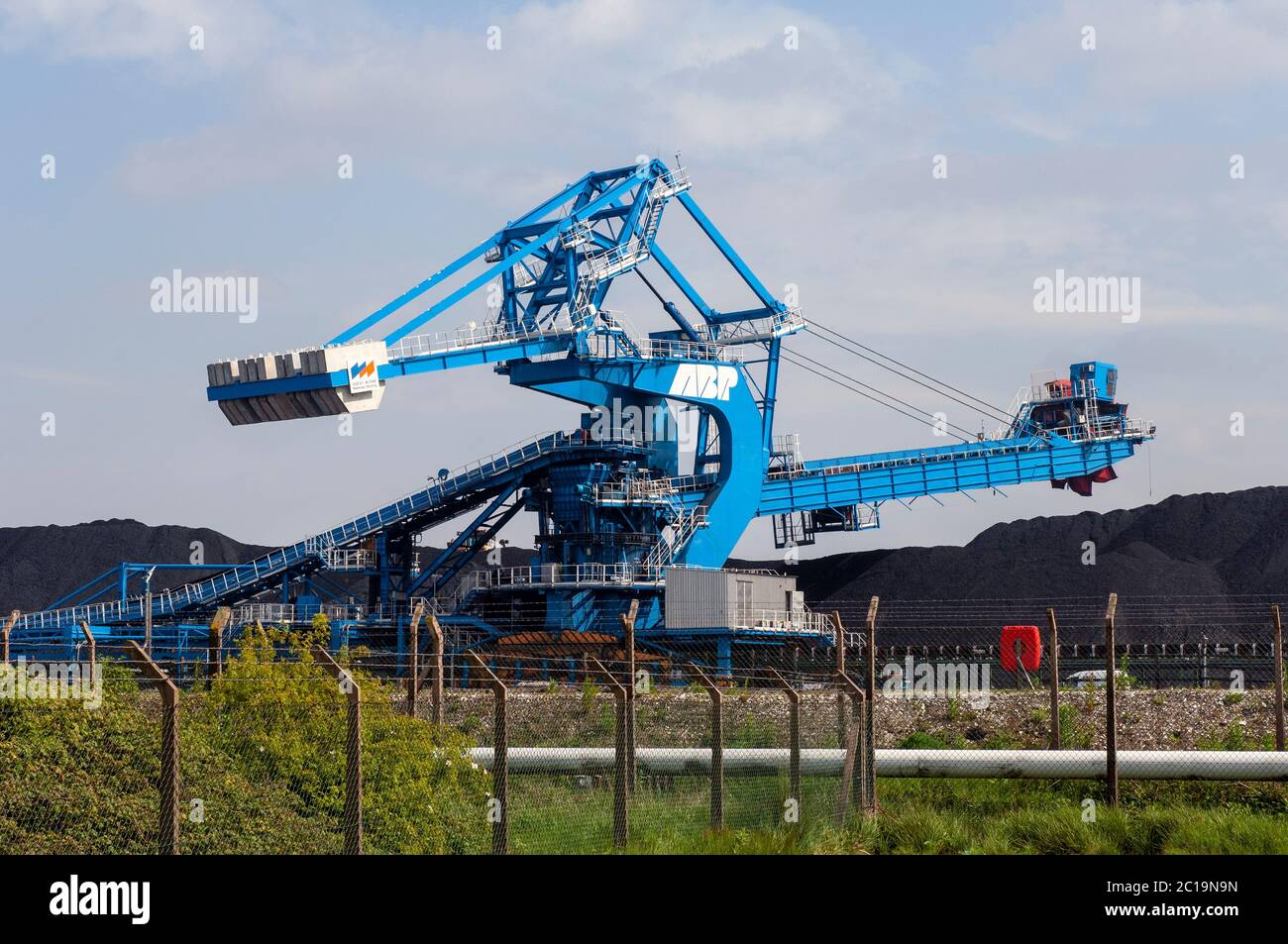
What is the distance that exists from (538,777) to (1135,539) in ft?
192

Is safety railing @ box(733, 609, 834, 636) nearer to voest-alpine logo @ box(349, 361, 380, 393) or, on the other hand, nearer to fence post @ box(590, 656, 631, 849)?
voest-alpine logo @ box(349, 361, 380, 393)

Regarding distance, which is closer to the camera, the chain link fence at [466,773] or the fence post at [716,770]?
the chain link fence at [466,773]

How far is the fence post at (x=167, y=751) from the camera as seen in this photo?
31.3 ft

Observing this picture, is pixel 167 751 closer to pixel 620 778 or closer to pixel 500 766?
pixel 500 766

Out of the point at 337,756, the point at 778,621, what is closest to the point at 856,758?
the point at 337,756

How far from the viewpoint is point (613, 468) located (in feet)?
157

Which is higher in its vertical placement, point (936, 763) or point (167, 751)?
point (167, 751)

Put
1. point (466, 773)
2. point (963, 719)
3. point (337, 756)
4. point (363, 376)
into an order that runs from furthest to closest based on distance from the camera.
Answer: point (363, 376)
point (963, 719)
point (466, 773)
point (337, 756)

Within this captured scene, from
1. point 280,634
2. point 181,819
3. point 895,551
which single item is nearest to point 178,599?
point 895,551

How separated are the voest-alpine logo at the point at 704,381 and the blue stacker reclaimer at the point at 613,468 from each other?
5 centimetres

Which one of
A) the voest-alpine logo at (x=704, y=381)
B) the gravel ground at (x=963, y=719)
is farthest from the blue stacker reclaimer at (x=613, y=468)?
the gravel ground at (x=963, y=719)

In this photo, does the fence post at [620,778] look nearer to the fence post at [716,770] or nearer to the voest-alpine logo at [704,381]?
the fence post at [716,770]

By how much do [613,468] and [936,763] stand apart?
1224 inches
